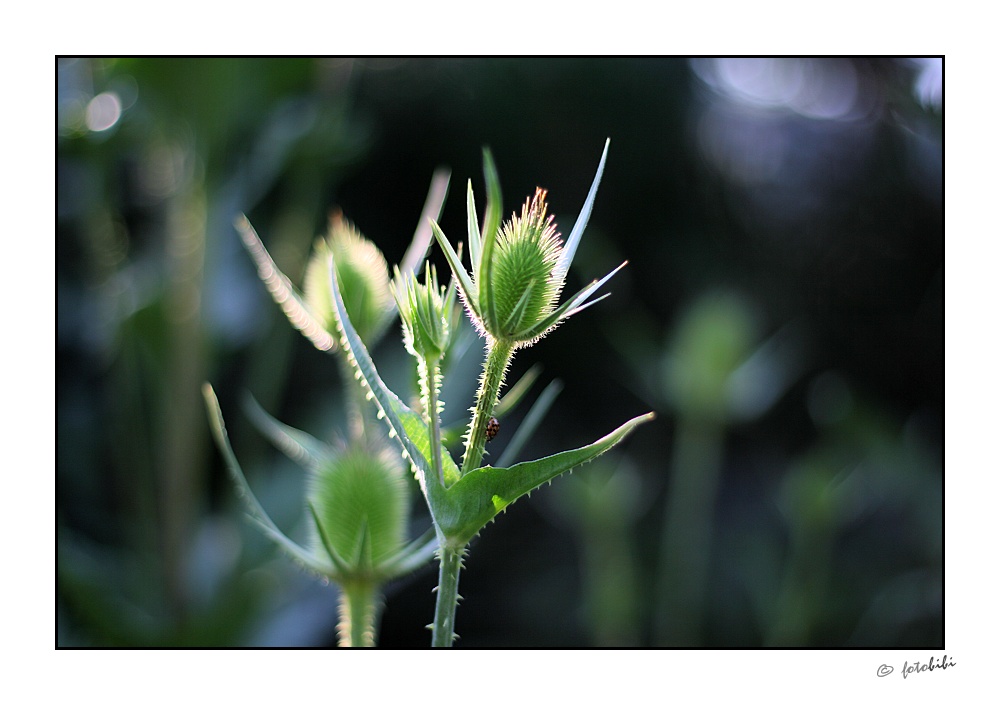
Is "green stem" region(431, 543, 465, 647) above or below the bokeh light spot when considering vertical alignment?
below

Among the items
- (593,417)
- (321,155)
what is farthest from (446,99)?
(593,417)

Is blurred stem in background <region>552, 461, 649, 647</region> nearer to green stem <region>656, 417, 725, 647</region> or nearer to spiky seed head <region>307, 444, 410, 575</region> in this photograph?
green stem <region>656, 417, 725, 647</region>

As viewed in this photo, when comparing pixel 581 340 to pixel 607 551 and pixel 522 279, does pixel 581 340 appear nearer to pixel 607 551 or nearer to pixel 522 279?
pixel 607 551

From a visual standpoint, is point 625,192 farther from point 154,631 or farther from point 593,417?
point 154,631

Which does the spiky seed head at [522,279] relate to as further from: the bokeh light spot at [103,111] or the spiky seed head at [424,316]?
the bokeh light spot at [103,111]
